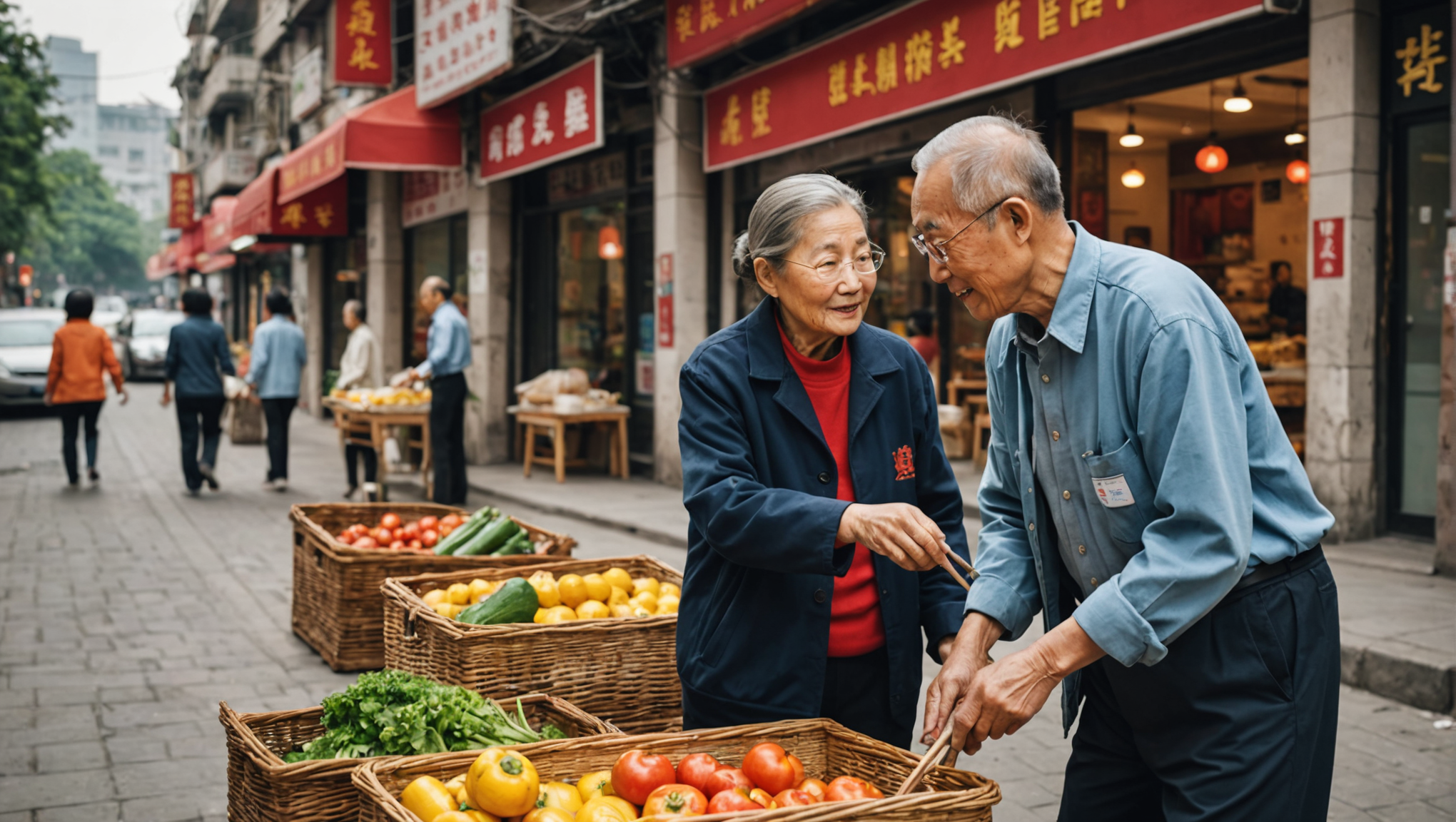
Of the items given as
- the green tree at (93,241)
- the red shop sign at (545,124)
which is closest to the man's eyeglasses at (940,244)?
the red shop sign at (545,124)

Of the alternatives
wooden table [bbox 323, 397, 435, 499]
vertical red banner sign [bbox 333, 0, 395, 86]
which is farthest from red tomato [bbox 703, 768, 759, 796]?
vertical red banner sign [bbox 333, 0, 395, 86]

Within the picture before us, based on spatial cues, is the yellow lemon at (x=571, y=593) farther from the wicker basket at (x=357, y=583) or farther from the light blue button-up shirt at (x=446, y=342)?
the light blue button-up shirt at (x=446, y=342)

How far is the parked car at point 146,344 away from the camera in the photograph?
3316 cm

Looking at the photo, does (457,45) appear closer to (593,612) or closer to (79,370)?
(79,370)

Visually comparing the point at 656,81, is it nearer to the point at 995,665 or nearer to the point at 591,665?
the point at 591,665

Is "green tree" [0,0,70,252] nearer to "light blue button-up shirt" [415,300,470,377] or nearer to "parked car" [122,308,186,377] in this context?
"parked car" [122,308,186,377]

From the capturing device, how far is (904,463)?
2.79 metres

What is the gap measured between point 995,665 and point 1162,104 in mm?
9078

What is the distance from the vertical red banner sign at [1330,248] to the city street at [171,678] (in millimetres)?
2803

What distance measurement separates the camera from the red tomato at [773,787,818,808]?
227cm

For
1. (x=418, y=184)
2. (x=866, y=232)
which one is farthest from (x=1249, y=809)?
(x=418, y=184)

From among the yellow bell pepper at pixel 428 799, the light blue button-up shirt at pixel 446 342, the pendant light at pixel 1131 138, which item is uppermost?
the pendant light at pixel 1131 138

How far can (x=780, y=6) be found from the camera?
9.85 meters

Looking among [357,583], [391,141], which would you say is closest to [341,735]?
[357,583]
